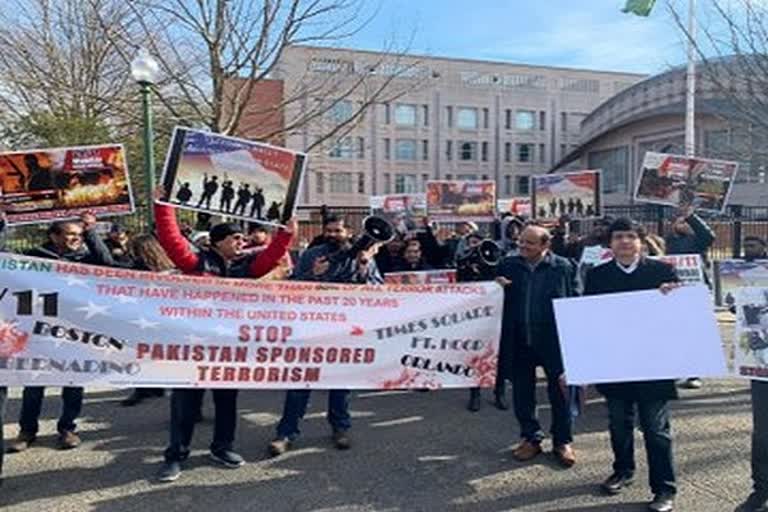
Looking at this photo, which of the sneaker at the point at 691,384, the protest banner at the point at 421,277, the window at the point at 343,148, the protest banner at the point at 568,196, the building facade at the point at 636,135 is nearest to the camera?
the sneaker at the point at 691,384

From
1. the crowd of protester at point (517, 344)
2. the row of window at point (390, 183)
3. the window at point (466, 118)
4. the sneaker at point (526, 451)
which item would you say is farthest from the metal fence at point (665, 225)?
the window at point (466, 118)

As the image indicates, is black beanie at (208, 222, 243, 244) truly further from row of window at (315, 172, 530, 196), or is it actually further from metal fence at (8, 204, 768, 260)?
row of window at (315, 172, 530, 196)

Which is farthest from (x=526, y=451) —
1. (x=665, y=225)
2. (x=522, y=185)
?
(x=522, y=185)

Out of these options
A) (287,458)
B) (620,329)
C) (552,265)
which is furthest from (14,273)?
(620,329)

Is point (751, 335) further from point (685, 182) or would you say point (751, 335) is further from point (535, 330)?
point (685, 182)

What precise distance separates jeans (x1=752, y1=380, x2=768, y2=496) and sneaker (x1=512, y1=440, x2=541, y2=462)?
1573 millimetres

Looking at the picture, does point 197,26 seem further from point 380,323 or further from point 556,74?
Result: point 556,74

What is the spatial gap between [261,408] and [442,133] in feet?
228

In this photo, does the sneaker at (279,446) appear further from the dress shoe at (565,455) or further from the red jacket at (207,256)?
the dress shoe at (565,455)

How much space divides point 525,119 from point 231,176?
75847 millimetres

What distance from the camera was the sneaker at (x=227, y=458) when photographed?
17.2ft

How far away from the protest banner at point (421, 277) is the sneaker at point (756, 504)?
3.96 metres

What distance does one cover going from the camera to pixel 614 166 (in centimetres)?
6662

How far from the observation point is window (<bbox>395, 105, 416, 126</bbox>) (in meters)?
72.7
